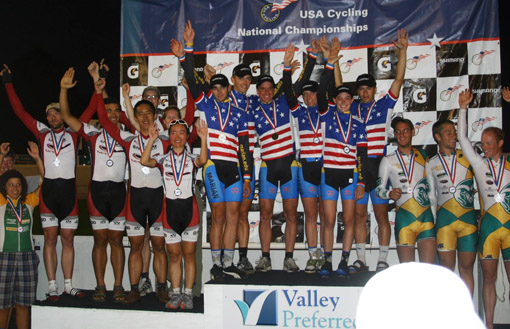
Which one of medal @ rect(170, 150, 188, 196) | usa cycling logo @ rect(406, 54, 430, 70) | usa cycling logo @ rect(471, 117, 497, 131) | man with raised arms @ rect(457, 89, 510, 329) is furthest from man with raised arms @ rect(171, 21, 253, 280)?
usa cycling logo @ rect(471, 117, 497, 131)

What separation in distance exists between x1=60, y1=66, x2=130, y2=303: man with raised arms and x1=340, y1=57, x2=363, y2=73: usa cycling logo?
8.46 feet

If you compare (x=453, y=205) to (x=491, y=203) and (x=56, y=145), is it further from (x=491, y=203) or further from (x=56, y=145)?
(x=56, y=145)

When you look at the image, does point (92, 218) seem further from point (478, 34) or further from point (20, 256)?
point (478, 34)

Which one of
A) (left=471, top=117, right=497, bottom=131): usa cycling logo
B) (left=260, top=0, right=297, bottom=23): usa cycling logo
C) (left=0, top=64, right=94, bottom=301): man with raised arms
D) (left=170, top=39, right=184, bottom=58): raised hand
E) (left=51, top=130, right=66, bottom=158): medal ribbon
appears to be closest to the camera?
(left=170, top=39, right=184, bottom=58): raised hand

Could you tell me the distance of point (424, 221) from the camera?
4410mm

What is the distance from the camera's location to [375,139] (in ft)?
15.9

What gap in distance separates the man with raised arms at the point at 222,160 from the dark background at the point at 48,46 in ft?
14.6

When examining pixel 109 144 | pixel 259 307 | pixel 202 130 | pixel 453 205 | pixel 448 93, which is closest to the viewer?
pixel 259 307

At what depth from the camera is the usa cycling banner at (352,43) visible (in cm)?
532

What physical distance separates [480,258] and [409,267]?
13.1 ft

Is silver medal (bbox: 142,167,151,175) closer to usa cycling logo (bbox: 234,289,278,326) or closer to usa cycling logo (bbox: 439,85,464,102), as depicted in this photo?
usa cycling logo (bbox: 234,289,278,326)

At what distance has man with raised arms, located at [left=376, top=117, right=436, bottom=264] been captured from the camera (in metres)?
Result: 4.41

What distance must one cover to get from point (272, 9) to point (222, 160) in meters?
2.18

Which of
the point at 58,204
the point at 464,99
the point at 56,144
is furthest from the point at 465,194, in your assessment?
the point at 56,144
